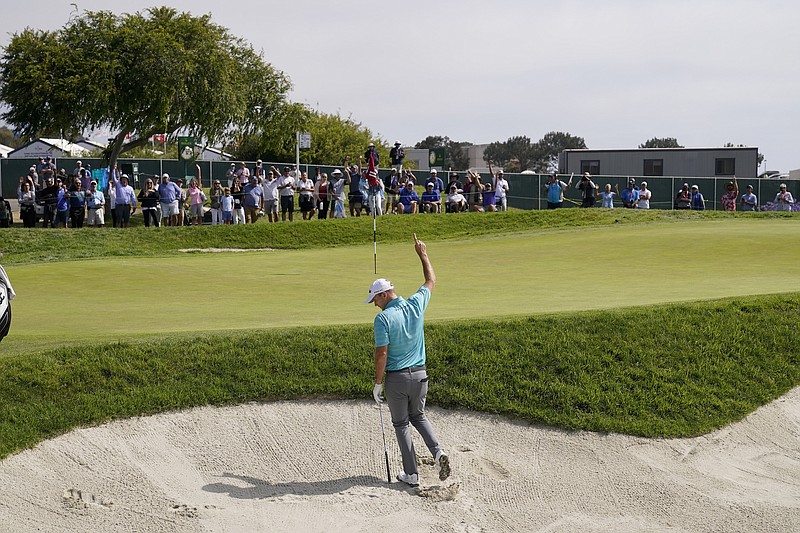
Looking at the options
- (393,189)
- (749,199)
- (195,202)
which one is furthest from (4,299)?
(749,199)

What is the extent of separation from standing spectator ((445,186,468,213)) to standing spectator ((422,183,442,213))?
1.21ft

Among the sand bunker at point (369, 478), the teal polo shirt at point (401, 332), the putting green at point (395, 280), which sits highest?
the teal polo shirt at point (401, 332)

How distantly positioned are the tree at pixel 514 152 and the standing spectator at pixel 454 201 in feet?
328

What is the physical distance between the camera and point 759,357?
1149cm

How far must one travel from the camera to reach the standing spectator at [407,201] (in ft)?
111

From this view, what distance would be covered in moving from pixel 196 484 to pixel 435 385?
299 centimetres

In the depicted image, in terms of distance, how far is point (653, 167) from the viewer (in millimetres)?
64625

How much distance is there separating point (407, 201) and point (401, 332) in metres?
25.6

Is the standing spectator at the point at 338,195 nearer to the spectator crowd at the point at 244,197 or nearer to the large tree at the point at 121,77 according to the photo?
the spectator crowd at the point at 244,197

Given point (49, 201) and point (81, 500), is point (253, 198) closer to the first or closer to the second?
point (49, 201)

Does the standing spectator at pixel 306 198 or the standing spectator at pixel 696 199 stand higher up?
the standing spectator at pixel 306 198

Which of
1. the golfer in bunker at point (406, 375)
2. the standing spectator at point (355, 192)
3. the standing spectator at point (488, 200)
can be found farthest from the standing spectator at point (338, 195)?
the golfer in bunker at point (406, 375)

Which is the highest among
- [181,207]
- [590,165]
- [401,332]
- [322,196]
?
[590,165]

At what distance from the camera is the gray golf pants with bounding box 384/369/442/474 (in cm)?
862
